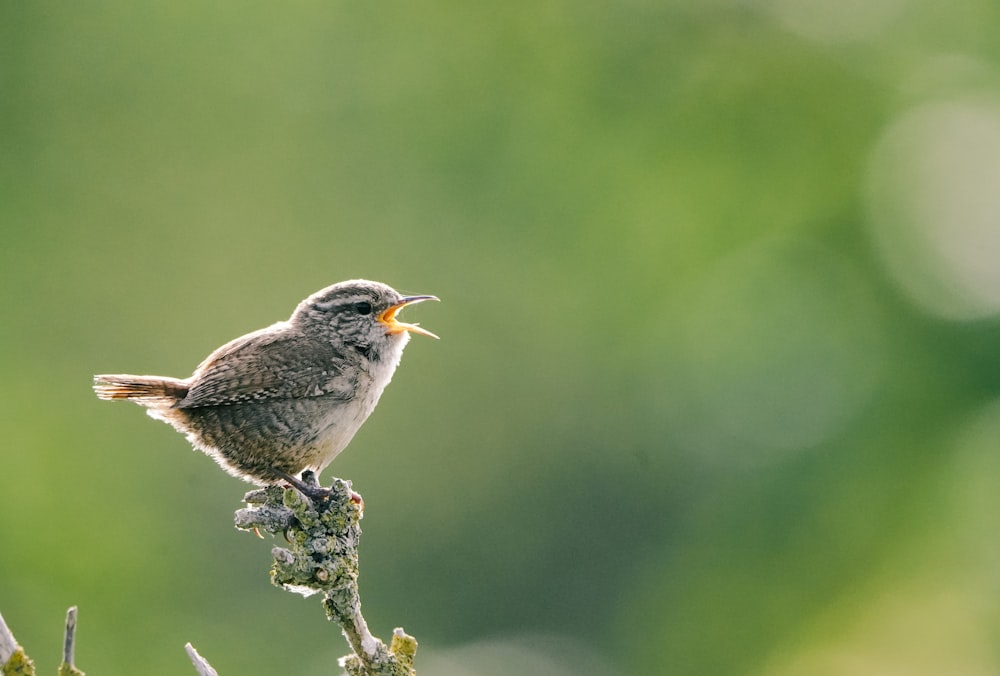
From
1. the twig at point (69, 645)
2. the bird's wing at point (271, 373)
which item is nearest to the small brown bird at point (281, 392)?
the bird's wing at point (271, 373)

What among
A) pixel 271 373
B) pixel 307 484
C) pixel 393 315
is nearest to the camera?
pixel 307 484

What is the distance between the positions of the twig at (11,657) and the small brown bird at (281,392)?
182cm

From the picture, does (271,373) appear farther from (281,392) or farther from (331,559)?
(331,559)

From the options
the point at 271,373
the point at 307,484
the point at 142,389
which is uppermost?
the point at 271,373

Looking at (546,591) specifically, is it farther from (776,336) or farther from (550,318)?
(550,318)

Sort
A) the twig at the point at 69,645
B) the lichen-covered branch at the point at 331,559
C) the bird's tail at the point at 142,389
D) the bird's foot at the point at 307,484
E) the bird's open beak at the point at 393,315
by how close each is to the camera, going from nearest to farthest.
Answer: the twig at the point at 69,645
the lichen-covered branch at the point at 331,559
the bird's foot at the point at 307,484
the bird's tail at the point at 142,389
the bird's open beak at the point at 393,315

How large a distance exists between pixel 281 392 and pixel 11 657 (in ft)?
Answer: 6.56

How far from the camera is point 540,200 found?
55.8ft

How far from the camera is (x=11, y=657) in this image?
2.33 meters

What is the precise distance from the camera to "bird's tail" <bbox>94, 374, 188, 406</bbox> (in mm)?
4391

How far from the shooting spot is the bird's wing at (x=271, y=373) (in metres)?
4.28

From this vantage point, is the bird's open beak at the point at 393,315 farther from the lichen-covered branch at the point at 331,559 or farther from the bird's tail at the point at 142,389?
the lichen-covered branch at the point at 331,559

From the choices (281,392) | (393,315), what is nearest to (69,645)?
(281,392)

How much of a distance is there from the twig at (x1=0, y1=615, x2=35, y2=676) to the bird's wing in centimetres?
194
